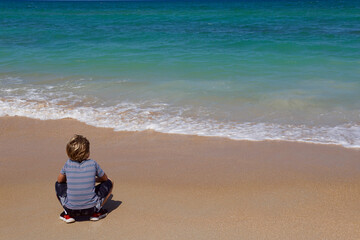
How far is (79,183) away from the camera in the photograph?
11.7 ft

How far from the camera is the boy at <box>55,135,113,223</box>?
355cm

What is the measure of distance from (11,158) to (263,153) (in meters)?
3.48

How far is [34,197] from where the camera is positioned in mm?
4176

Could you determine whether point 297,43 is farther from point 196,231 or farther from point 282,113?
point 196,231

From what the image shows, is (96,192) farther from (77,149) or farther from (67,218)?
(77,149)

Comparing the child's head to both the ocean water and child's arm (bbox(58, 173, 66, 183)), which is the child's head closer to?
child's arm (bbox(58, 173, 66, 183))

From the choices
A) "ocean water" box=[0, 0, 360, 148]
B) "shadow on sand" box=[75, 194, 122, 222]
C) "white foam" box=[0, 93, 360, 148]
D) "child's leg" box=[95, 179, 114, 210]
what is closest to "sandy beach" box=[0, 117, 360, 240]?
"shadow on sand" box=[75, 194, 122, 222]

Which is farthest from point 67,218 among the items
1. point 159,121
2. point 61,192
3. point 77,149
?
point 159,121

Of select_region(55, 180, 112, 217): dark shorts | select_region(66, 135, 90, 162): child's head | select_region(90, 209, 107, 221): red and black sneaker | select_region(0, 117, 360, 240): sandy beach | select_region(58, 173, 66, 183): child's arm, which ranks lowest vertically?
select_region(0, 117, 360, 240): sandy beach

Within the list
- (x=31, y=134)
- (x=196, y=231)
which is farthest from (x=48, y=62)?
(x=196, y=231)

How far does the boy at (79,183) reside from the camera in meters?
3.55

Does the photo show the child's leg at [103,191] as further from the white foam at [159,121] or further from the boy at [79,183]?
the white foam at [159,121]

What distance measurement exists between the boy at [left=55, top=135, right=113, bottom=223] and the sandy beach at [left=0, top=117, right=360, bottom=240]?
4.6 inches

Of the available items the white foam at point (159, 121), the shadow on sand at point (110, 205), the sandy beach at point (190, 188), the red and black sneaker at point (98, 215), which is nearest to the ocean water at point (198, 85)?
the white foam at point (159, 121)
